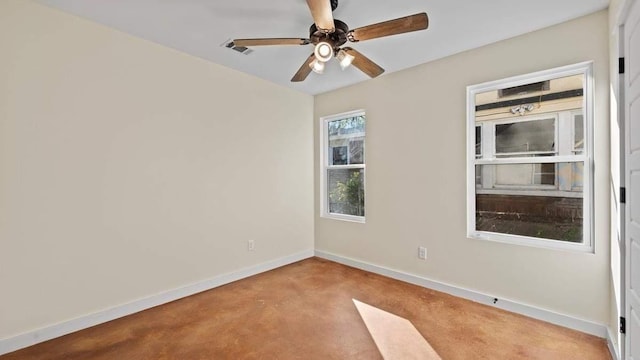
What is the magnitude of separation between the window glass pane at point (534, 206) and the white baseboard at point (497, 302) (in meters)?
0.64

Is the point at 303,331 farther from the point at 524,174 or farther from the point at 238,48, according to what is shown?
the point at 238,48

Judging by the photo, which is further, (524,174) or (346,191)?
(346,191)

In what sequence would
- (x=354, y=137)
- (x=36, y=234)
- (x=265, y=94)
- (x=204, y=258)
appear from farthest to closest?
1. (x=354, y=137)
2. (x=265, y=94)
3. (x=204, y=258)
4. (x=36, y=234)

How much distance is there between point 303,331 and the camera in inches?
90.8

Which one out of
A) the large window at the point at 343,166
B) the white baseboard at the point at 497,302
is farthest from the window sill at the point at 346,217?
the white baseboard at the point at 497,302

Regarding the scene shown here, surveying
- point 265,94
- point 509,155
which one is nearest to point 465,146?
point 509,155

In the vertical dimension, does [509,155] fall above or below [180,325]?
above

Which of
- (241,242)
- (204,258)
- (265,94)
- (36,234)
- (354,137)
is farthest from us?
(354,137)

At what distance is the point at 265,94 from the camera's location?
12.2 feet

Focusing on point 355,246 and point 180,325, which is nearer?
point 180,325

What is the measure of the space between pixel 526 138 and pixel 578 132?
1.17 feet

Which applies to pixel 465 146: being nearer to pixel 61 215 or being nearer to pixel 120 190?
pixel 120 190

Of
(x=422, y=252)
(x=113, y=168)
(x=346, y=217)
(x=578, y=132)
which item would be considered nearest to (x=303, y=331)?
(x=422, y=252)

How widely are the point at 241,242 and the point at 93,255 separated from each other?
1.46 metres
